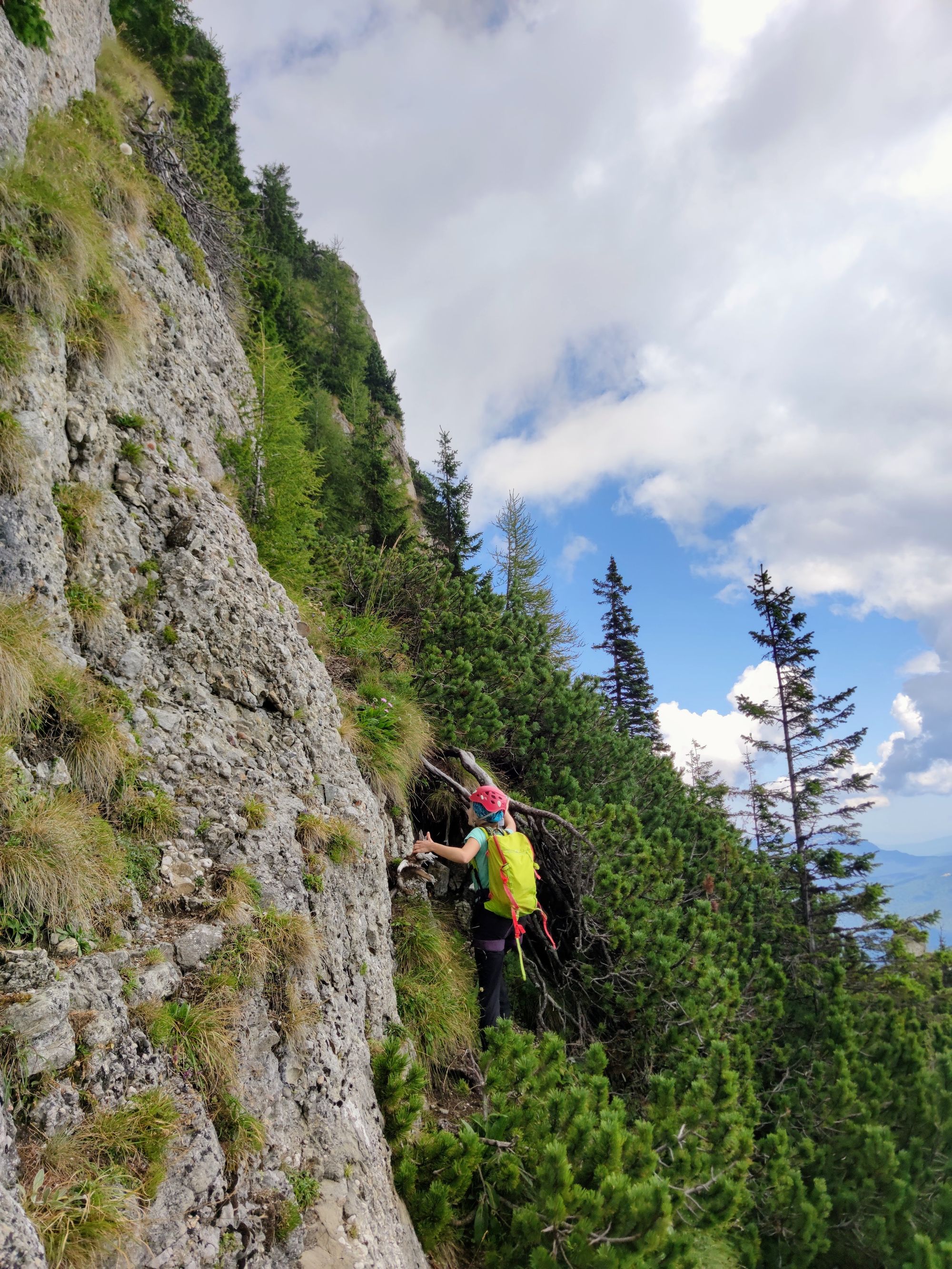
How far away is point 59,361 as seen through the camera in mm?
4996

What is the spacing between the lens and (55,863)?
2906 mm

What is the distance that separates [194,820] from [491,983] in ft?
10.5

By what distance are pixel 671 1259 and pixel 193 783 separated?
414 centimetres

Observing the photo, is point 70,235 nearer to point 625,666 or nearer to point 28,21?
point 28,21

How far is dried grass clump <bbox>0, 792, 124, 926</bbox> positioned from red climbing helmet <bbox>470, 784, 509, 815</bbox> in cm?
315

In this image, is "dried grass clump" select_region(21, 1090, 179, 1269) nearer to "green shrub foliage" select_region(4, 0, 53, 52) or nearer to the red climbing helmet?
the red climbing helmet

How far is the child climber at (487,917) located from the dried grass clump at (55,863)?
8.64 feet

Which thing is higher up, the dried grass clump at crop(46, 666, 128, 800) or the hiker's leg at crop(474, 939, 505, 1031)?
the dried grass clump at crop(46, 666, 128, 800)

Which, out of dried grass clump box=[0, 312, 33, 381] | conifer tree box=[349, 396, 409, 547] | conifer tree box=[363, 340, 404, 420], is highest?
conifer tree box=[363, 340, 404, 420]

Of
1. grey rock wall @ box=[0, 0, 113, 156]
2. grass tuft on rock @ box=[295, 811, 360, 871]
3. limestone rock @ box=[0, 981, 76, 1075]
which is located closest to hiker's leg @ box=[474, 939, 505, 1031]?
grass tuft on rock @ box=[295, 811, 360, 871]

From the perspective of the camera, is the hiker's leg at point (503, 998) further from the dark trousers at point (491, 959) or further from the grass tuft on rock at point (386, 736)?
the grass tuft on rock at point (386, 736)

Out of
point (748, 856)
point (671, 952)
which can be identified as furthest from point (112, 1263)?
point (748, 856)

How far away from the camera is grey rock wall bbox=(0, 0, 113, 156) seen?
593cm

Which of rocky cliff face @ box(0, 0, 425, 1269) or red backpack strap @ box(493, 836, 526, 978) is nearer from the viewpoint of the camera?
rocky cliff face @ box(0, 0, 425, 1269)
